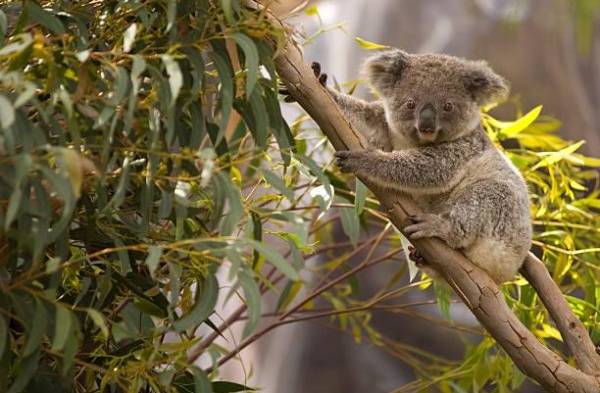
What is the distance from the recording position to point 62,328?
1.50 meters

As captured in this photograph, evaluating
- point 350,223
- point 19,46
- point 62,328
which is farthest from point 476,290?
point 19,46

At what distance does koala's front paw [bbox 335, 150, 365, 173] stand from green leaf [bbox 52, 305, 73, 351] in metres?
0.89

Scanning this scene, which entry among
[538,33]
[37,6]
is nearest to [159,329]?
[37,6]

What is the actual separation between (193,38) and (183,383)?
821 mm

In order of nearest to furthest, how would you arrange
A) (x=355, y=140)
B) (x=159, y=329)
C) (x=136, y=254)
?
(x=159, y=329)
(x=136, y=254)
(x=355, y=140)

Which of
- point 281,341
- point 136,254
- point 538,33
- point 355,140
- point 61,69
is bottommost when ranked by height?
point 281,341

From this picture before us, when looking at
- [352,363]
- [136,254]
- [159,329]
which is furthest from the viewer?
[352,363]

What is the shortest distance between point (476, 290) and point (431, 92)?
2.17ft

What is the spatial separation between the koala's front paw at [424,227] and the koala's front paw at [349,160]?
0.19 m

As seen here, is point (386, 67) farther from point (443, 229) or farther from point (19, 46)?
point (19, 46)

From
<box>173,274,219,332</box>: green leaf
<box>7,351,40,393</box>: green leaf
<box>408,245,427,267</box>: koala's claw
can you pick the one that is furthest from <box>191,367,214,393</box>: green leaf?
<box>408,245,427,267</box>: koala's claw

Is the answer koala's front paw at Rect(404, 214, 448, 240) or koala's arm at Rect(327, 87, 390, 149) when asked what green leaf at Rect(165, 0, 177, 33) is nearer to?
koala's front paw at Rect(404, 214, 448, 240)

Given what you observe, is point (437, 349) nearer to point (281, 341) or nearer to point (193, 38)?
point (281, 341)

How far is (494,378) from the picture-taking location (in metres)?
2.85
